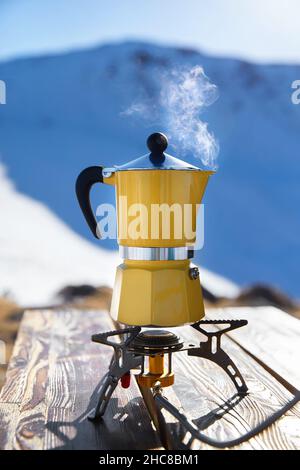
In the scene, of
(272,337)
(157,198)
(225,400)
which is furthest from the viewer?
(272,337)

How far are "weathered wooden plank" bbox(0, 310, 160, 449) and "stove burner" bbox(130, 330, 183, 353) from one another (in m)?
0.14

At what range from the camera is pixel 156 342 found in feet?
3.18

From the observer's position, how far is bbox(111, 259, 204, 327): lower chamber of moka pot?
0.94 metres

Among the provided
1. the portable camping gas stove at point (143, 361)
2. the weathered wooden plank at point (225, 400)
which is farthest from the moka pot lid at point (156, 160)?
the weathered wooden plank at point (225, 400)

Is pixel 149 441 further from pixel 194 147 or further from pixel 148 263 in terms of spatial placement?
pixel 194 147

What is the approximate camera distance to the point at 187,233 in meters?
0.96

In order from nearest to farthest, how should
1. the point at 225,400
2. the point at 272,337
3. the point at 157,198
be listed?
the point at 157,198 → the point at 225,400 → the point at 272,337

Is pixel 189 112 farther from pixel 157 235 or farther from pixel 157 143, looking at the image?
pixel 157 235

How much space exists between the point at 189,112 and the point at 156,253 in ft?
1.09

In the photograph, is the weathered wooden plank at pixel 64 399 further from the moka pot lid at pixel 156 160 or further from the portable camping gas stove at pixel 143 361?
the moka pot lid at pixel 156 160

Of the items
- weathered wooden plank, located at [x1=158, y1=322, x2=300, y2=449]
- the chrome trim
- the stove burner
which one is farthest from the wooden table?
the chrome trim

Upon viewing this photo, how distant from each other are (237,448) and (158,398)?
0.16 meters

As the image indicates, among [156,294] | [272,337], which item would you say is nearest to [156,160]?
[156,294]

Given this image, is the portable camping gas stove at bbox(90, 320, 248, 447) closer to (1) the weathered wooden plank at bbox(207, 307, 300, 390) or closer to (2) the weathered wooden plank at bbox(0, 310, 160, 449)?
(2) the weathered wooden plank at bbox(0, 310, 160, 449)
